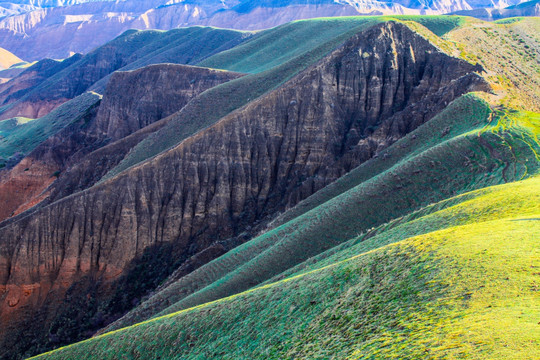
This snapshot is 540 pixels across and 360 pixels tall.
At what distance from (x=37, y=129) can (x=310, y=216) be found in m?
90.0

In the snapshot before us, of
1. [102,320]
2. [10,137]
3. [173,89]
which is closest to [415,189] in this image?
[102,320]

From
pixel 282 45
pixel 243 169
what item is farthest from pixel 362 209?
pixel 282 45

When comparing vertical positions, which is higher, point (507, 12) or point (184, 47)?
point (184, 47)

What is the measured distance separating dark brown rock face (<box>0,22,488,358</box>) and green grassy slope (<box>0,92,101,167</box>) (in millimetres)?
53339

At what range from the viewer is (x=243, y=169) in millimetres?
49812

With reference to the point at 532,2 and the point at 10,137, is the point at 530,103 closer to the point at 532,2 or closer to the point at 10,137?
the point at 10,137

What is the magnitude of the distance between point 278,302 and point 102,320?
27997 millimetres

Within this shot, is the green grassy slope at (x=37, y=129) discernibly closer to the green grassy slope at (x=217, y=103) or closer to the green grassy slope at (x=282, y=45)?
the green grassy slope at (x=282, y=45)

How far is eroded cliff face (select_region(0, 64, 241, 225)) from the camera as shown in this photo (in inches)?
3174

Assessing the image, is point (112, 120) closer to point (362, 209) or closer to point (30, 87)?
point (362, 209)

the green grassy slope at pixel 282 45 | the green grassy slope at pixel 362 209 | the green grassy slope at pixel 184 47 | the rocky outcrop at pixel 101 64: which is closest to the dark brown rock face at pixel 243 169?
the green grassy slope at pixel 362 209

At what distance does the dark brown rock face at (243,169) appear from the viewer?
149 ft

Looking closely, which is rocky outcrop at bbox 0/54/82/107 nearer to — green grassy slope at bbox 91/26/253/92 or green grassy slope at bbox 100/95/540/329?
green grassy slope at bbox 91/26/253/92

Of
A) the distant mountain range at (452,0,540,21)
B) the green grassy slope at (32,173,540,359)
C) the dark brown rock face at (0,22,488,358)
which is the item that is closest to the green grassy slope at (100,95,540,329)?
the green grassy slope at (32,173,540,359)
